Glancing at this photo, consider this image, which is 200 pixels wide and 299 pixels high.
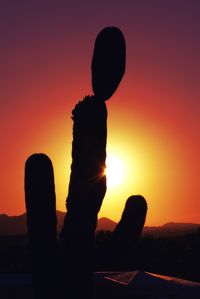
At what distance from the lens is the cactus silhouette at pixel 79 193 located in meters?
8.15

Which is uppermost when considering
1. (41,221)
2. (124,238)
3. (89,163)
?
(89,163)

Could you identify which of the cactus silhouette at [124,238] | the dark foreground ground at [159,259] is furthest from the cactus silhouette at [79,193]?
the dark foreground ground at [159,259]

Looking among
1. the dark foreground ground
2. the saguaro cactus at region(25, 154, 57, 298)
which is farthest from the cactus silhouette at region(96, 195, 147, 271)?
the dark foreground ground

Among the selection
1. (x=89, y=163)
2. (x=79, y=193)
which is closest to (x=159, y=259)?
(x=79, y=193)

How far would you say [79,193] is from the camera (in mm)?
8469

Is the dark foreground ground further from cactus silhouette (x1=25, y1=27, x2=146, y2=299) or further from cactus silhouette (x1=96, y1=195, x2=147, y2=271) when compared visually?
cactus silhouette (x1=25, y1=27, x2=146, y2=299)

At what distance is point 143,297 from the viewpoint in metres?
9.18

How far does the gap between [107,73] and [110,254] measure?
3540 mm

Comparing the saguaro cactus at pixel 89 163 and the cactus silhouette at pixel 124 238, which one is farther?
the cactus silhouette at pixel 124 238

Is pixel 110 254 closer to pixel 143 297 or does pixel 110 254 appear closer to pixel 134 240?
pixel 134 240

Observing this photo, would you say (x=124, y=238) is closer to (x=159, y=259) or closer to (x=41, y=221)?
(x=41, y=221)

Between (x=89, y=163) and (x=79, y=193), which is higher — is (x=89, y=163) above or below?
above

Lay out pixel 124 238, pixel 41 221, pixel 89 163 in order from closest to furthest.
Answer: pixel 41 221
pixel 89 163
pixel 124 238

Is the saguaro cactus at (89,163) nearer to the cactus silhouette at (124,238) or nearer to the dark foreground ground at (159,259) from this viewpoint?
the cactus silhouette at (124,238)
